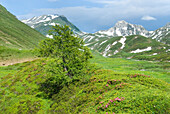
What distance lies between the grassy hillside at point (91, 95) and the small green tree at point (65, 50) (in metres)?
3.07

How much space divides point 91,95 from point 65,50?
11.7 metres

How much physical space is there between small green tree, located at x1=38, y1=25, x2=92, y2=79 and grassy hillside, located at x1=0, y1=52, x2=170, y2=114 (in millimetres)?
3073

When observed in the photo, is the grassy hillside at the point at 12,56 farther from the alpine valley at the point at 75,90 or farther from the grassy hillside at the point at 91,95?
the alpine valley at the point at 75,90

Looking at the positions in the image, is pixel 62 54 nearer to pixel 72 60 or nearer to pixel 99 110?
pixel 72 60

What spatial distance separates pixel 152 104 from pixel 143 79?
819 cm

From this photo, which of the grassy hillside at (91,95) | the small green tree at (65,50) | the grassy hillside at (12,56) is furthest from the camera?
the grassy hillside at (12,56)

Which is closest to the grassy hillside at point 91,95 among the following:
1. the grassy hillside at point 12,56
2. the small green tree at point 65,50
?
the small green tree at point 65,50

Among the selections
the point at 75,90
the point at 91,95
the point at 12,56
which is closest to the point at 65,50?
the point at 75,90

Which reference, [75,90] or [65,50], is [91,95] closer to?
[75,90]

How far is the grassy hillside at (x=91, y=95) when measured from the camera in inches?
514

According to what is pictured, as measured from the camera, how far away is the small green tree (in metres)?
24.8

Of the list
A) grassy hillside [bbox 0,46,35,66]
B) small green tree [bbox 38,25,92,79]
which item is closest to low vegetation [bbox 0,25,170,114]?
small green tree [bbox 38,25,92,79]

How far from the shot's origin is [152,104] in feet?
41.1

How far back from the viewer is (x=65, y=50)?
2470cm
